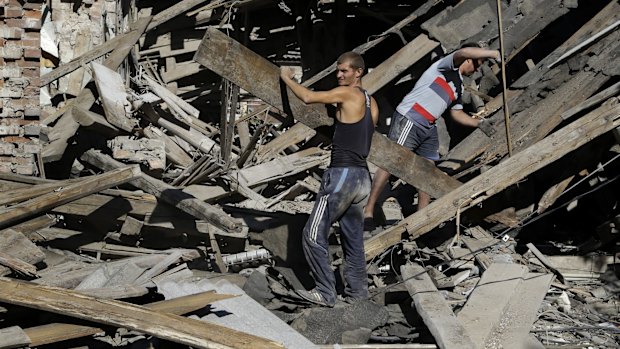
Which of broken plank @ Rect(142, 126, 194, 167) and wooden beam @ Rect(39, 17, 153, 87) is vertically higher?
wooden beam @ Rect(39, 17, 153, 87)

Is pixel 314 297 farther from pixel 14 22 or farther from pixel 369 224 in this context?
pixel 14 22

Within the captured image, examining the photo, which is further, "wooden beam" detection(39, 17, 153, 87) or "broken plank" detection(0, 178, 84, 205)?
"wooden beam" detection(39, 17, 153, 87)

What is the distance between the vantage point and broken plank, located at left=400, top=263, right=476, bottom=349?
5.70m

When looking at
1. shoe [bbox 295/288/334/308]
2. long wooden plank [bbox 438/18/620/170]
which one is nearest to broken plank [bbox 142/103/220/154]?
long wooden plank [bbox 438/18/620/170]

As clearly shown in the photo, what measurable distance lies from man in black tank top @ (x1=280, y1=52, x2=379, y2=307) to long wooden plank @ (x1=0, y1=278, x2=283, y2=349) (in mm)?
1415

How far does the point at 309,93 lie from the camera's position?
6.11m

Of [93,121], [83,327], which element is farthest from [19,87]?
[83,327]

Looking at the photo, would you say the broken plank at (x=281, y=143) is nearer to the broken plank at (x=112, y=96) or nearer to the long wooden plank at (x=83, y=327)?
the broken plank at (x=112, y=96)

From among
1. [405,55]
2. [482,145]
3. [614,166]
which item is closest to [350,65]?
[482,145]

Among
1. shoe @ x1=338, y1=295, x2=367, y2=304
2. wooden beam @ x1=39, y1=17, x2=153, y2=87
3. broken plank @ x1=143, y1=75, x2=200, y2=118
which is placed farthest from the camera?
broken plank @ x1=143, y1=75, x2=200, y2=118

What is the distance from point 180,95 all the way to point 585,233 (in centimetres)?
688

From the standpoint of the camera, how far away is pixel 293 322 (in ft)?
20.2

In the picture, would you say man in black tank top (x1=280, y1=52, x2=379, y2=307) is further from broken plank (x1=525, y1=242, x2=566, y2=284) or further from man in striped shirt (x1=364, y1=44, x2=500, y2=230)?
broken plank (x1=525, y1=242, x2=566, y2=284)

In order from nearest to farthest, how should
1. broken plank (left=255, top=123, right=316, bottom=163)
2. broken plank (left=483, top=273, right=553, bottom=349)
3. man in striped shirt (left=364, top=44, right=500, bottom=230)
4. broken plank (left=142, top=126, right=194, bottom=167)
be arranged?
broken plank (left=483, top=273, right=553, bottom=349), man in striped shirt (left=364, top=44, right=500, bottom=230), broken plank (left=142, top=126, right=194, bottom=167), broken plank (left=255, top=123, right=316, bottom=163)
